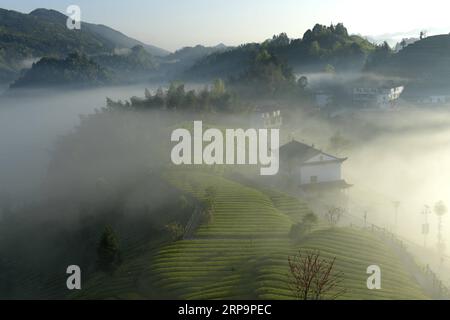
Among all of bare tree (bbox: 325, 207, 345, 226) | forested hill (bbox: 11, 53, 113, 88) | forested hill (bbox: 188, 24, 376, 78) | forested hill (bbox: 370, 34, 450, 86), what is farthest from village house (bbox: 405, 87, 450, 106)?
forested hill (bbox: 11, 53, 113, 88)

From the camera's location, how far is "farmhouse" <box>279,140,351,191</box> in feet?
123

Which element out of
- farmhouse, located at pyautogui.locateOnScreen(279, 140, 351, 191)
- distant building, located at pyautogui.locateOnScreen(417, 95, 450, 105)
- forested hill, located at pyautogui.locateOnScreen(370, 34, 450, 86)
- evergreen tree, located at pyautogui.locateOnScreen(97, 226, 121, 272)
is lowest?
evergreen tree, located at pyautogui.locateOnScreen(97, 226, 121, 272)

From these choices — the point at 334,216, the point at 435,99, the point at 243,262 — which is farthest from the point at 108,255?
the point at 435,99

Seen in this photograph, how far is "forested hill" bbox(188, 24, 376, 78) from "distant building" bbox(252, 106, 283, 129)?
39.0 meters

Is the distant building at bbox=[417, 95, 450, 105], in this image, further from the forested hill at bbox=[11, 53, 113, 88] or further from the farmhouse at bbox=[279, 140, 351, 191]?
the forested hill at bbox=[11, 53, 113, 88]

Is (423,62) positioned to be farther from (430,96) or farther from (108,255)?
(108,255)

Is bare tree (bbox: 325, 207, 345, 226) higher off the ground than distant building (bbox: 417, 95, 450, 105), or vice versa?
distant building (bbox: 417, 95, 450, 105)

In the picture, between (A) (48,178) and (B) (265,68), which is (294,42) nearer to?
(B) (265,68)

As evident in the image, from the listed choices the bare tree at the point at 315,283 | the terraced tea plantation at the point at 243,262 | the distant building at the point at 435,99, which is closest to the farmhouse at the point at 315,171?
the terraced tea plantation at the point at 243,262

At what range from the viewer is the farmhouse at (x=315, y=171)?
123 ft

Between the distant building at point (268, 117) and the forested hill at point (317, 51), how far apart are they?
39016mm

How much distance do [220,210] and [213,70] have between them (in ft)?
366
